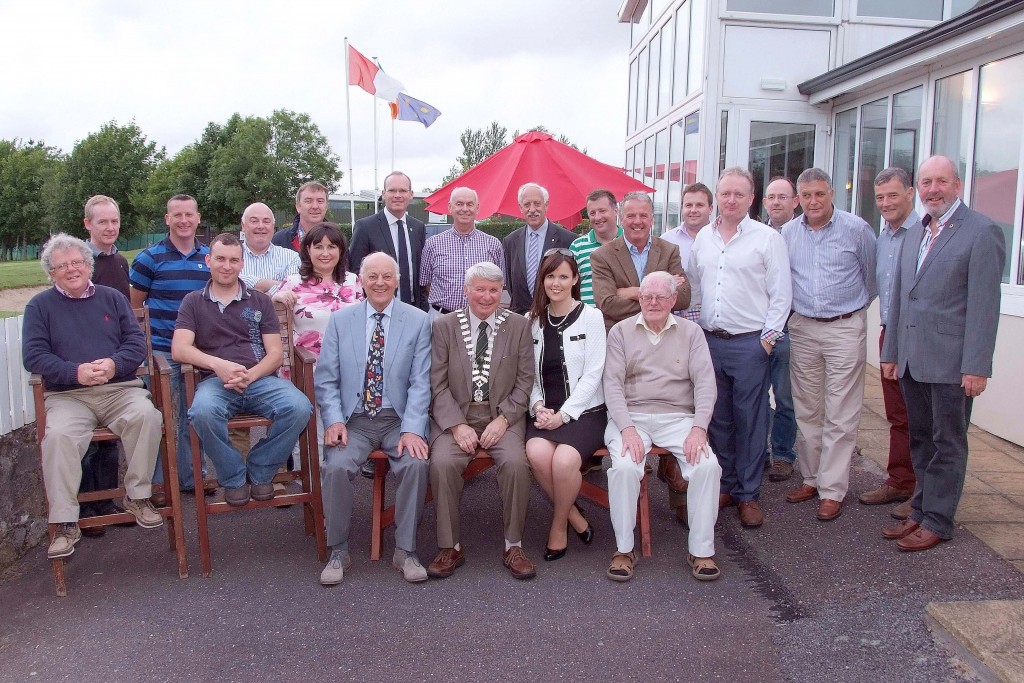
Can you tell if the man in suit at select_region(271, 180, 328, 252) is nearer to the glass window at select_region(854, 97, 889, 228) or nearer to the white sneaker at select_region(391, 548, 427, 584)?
the white sneaker at select_region(391, 548, 427, 584)

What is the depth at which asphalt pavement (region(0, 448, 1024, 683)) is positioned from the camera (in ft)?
9.75

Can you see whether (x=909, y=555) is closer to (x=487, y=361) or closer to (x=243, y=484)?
(x=487, y=361)

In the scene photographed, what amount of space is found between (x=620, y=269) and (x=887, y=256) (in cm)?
153

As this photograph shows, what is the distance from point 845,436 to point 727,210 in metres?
1.47

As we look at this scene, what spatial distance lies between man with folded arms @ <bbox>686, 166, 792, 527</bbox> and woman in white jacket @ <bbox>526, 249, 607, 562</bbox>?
30.0 inches

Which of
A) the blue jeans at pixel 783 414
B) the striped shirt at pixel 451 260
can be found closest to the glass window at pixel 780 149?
the blue jeans at pixel 783 414

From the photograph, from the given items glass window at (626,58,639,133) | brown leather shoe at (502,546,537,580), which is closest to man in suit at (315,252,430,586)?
brown leather shoe at (502,546,537,580)

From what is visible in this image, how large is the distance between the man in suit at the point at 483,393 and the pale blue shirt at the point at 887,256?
81.8 inches

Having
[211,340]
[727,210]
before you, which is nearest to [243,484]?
[211,340]

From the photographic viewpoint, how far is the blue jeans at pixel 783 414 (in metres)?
5.28

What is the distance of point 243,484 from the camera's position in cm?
397

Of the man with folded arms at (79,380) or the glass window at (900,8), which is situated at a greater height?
the glass window at (900,8)

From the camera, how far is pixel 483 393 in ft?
13.6

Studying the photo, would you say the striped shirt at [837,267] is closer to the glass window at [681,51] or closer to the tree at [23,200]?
the glass window at [681,51]
